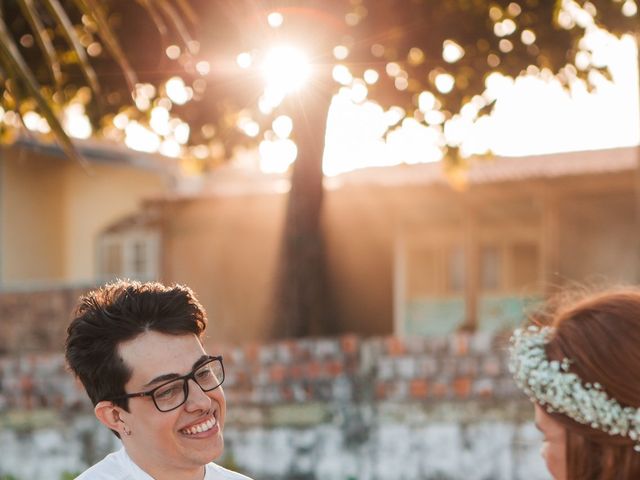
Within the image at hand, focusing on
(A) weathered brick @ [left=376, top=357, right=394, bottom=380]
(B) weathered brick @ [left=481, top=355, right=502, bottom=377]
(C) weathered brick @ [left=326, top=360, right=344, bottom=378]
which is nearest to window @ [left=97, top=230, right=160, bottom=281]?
(C) weathered brick @ [left=326, top=360, right=344, bottom=378]

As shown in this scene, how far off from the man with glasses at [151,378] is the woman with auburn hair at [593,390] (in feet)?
3.37

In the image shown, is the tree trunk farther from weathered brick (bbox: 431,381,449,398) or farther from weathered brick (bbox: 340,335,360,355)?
weathered brick (bbox: 431,381,449,398)

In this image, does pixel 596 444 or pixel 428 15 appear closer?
pixel 596 444

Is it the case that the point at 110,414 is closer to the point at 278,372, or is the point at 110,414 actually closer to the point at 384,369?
the point at 384,369

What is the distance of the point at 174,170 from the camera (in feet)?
85.9

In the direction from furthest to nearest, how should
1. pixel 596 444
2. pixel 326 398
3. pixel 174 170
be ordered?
pixel 174 170 → pixel 326 398 → pixel 596 444

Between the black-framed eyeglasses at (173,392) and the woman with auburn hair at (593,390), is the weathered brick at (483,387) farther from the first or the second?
the woman with auburn hair at (593,390)

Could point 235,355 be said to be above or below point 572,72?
below

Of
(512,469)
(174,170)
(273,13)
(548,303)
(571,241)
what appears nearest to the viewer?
(548,303)

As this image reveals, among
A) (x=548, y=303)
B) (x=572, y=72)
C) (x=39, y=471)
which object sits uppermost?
(x=572, y=72)

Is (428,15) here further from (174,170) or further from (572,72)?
(174,170)

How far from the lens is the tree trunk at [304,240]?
39.2 ft

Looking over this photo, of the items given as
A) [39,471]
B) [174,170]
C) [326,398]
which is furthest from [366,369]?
[174,170]

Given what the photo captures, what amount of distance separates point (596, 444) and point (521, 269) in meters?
17.9
